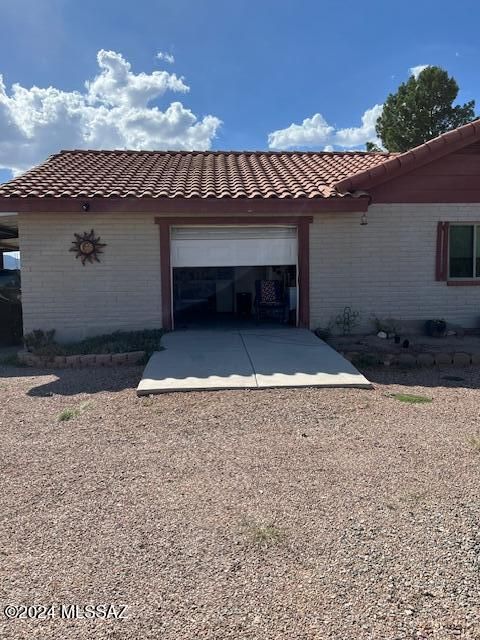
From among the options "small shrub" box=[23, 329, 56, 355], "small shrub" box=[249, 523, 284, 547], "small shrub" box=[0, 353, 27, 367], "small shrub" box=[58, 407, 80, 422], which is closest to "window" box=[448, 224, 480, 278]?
"small shrub" box=[58, 407, 80, 422]

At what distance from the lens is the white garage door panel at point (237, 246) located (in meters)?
10.0

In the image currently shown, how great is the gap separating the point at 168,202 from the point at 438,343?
5.72 m

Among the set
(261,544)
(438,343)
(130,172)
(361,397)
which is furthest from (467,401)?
(130,172)

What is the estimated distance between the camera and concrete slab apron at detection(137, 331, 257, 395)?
21.6ft

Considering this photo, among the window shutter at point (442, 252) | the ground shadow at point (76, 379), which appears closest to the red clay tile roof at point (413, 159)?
the window shutter at point (442, 252)

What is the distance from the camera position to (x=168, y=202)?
355 inches

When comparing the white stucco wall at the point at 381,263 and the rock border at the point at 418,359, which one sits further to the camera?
the white stucco wall at the point at 381,263

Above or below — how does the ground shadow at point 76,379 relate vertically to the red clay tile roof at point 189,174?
below

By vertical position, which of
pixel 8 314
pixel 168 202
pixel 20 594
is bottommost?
pixel 20 594

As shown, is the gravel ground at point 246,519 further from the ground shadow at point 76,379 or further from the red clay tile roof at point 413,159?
the red clay tile roof at point 413,159

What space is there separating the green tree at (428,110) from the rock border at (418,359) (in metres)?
20.1

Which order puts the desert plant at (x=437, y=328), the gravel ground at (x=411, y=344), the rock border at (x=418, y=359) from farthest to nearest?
1. the desert plant at (x=437, y=328)
2. the gravel ground at (x=411, y=344)
3. the rock border at (x=418, y=359)

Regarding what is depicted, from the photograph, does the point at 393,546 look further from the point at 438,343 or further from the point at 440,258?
the point at 440,258

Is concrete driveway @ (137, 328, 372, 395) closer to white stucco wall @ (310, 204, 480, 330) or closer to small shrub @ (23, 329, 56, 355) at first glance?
white stucco wall @ (310, 204, 480, 330)
